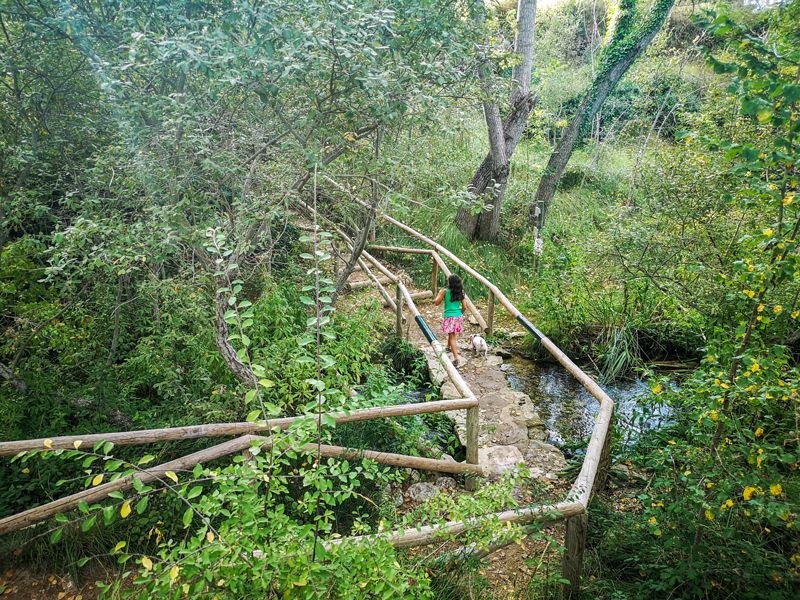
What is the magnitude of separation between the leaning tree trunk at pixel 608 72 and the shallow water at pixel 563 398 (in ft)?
13.8

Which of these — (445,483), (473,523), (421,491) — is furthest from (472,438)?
(473,523)

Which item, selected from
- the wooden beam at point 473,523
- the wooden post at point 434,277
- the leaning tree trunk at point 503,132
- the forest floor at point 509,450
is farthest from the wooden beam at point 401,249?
the wooden beam at point 473,523

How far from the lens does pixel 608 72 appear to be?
9.78 m

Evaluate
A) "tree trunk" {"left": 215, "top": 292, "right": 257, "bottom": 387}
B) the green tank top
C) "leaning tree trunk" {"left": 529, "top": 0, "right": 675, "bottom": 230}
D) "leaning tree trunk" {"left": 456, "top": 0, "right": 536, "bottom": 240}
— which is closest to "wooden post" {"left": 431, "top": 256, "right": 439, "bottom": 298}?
"leaning tree trunk" {"left": 456, "top": 0, "right": 536, "bottom": 240}

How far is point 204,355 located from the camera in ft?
14.5

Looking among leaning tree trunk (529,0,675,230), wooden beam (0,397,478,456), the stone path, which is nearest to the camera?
wooden beam (0,397,478,456)

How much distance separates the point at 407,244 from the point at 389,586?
26.3 ft

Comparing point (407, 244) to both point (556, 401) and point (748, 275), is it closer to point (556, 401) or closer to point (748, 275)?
point (556, 401)

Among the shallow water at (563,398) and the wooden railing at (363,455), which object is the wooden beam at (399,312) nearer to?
the shallow water at (563,398)

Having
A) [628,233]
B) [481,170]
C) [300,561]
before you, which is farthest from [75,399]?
[481,170]

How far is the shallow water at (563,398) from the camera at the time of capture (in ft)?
17.4

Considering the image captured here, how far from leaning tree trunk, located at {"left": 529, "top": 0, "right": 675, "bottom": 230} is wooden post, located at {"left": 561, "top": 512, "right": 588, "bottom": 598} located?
7.60 meters

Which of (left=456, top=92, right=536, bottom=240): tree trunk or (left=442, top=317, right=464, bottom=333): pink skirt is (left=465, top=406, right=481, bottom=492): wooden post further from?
(left=456, top=92, right=536, bottom=240): tree trunk

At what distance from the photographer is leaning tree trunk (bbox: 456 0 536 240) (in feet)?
26.9
